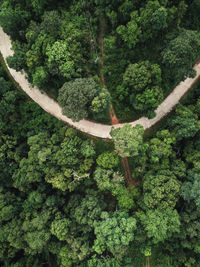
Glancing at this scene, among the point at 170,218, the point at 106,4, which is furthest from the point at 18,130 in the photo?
the point at 170,218

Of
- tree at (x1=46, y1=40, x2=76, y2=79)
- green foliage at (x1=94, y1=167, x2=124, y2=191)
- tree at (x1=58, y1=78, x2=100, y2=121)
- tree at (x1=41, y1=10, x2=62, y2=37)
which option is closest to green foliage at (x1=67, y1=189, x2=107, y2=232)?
green foliage at (x1=94, y1=167, x2=124, y2=191)

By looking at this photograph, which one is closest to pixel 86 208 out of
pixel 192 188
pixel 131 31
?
pixel 192 188

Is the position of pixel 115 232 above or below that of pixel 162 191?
below

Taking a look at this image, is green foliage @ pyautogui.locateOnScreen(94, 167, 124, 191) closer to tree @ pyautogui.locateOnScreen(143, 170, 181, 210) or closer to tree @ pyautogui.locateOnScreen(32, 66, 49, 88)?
tree @ pyautogui.locateOnScreen(143, 170, 181, 210)

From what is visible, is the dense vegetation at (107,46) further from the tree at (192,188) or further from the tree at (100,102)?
the tree at (192,188)

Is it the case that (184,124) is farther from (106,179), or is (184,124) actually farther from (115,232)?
(115,232)

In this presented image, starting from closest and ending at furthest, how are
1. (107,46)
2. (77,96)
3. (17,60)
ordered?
(77,96)
(17,60)
(107,46)

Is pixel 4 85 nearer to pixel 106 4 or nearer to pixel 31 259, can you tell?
pixel 106 4
